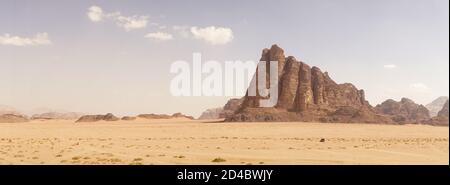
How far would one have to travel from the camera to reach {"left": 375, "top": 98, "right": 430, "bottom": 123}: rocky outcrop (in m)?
125

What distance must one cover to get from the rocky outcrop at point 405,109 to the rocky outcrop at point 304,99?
21788 mm

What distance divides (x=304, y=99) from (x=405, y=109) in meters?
53.3

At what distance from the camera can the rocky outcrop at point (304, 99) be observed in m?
93.8

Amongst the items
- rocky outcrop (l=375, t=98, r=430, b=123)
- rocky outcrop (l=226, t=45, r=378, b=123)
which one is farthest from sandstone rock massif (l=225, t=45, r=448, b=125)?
rocky outcrop (l=375, t=98, r=430, b=123)

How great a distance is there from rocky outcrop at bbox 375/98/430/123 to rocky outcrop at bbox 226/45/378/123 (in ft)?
71.5

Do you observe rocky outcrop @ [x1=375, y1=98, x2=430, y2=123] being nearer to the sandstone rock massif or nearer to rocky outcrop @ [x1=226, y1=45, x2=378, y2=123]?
the sandstone rock massif

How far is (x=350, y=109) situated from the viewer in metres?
97.1

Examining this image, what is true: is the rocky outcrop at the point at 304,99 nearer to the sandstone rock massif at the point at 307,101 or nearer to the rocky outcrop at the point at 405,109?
the sandstone rock massif at the point at 307,101

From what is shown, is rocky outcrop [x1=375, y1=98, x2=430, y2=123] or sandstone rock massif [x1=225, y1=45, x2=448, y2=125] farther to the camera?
rocky outcrop [x1=375, y1=98, x2=430, y2=123]

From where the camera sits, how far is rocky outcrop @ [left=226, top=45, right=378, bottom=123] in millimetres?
93812

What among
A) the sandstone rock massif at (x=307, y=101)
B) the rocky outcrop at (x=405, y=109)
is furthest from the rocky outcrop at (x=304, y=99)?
the rocky outcrop at (x=405, y=109)

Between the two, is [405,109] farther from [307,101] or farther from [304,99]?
[304,99]
